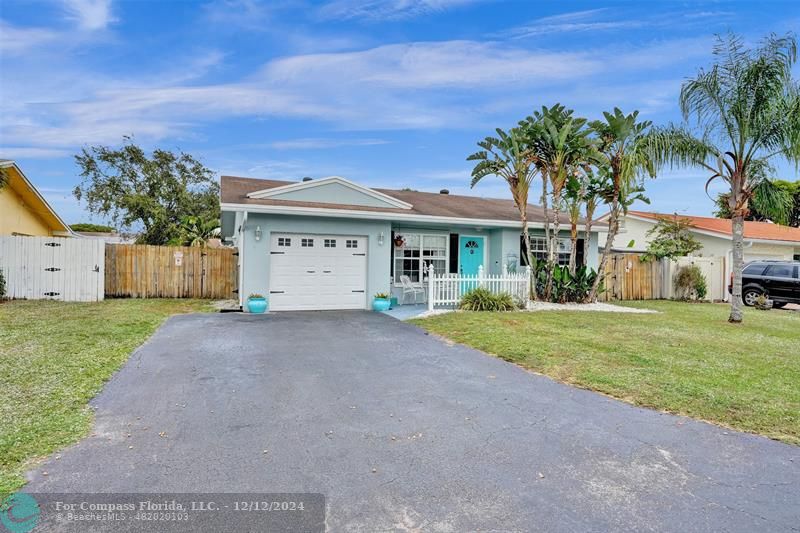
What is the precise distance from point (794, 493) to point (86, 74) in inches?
612

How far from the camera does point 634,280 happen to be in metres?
16.9

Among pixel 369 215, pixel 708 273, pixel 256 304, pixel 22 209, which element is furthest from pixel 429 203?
pixel 22 209

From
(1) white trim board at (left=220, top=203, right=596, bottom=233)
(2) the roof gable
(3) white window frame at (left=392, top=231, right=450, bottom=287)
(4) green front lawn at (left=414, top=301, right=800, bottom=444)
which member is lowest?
(4) green front lawn at (left=414, top=301, right=800, bottom=444)

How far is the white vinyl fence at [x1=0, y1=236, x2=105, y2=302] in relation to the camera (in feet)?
41.4

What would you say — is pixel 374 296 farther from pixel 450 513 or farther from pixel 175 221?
pixel 175 221

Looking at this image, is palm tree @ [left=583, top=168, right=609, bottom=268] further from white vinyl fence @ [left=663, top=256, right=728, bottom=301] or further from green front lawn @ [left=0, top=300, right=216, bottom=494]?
green front lawn @ [left=0, top=300, right=216, bottom=494]

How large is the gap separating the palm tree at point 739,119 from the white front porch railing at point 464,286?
458 cm

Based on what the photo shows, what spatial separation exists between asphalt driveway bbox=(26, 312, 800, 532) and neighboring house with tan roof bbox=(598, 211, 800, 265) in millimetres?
16652

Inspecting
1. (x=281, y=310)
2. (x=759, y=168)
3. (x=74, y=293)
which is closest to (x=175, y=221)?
(x=74, y=293)

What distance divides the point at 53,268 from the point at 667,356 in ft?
49.7

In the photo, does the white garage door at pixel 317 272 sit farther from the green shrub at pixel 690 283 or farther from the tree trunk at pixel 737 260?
the green shrub at pixel 690 283

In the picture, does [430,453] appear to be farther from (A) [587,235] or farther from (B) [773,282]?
(B) [773,282]

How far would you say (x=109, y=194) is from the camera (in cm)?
2575

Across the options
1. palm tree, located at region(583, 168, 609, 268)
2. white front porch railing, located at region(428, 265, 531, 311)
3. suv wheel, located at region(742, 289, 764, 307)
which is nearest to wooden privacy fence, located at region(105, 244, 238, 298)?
white front porch railing, located at region(428, 265, 531, 311)
